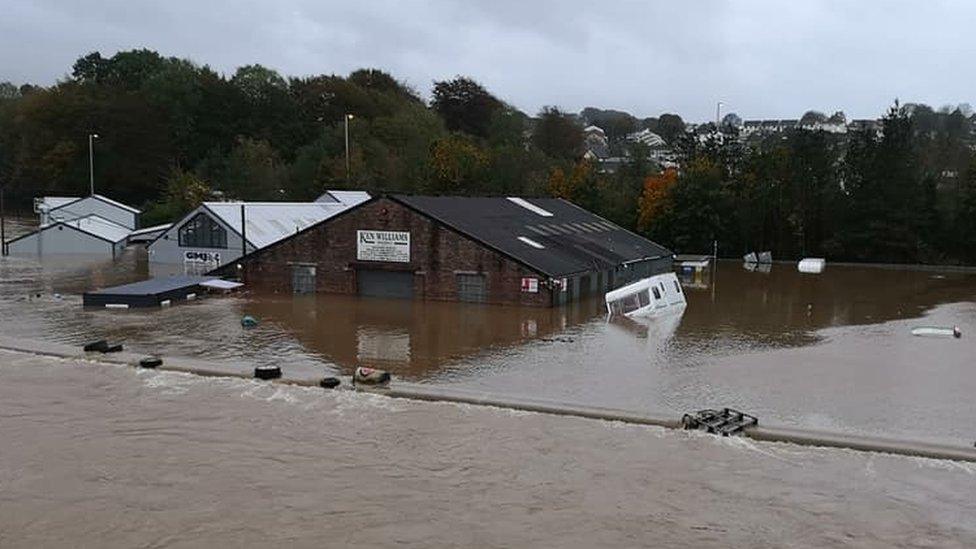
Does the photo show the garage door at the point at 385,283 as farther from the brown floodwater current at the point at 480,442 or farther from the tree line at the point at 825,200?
the tree line at the point at 825,200

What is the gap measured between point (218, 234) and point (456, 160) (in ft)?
56.4

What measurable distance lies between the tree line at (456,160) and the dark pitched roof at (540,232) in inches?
384

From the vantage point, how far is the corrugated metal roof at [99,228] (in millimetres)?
44812

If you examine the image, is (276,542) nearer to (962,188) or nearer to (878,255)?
(878,255)

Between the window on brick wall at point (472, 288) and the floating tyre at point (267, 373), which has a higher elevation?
the window on brick wall at point (472, 288)

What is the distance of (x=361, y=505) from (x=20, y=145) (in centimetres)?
7343

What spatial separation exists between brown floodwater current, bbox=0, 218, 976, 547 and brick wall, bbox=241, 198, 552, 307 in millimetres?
3004

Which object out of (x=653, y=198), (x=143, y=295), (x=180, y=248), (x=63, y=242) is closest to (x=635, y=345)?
(x=143, y=295)

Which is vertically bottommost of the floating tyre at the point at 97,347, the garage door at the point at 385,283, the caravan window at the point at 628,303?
the floating tyre at the point at 97,347

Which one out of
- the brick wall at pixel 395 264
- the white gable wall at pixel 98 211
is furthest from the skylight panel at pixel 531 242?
the white gable wall at pixel 98 211

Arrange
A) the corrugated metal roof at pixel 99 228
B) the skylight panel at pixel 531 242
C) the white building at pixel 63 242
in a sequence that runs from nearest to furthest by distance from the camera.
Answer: the skylight panel at pixel 531 242 < the white building at pixel 63 242 < the corrugated metal roof at pixel 99 228

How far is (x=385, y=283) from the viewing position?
1083 inches

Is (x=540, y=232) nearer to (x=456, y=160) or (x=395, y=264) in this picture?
(x=395, y=264)

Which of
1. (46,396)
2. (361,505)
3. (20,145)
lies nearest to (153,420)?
(46,396)
